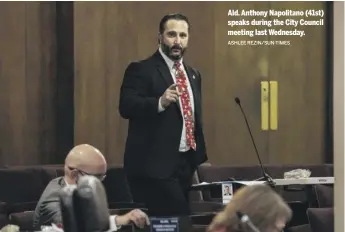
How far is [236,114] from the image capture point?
7344 millimetres

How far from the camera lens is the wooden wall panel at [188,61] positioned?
278 inches

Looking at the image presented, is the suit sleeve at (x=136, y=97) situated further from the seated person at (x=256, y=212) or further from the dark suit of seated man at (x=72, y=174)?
the seated person at (x=256, y=212)

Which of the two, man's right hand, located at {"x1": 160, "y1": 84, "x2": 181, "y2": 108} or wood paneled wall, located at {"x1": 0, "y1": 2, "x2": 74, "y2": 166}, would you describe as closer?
man's right hand, located at {"x1": 160, "y1": 84, "x2": 181, "y2": 108}

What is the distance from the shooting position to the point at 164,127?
4.13m

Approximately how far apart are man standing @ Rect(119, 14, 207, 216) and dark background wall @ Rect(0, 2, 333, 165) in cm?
289

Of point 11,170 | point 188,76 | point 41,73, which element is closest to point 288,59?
point 41,73

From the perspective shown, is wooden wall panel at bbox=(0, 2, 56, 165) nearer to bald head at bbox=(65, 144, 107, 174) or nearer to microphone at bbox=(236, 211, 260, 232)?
bald head at bbox=(65, 144, 107, 174)

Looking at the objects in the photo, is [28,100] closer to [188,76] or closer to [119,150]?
[119,150]

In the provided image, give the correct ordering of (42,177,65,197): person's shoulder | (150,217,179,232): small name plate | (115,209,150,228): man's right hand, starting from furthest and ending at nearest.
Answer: (42,177,65,197): person's shoulder
(115,209,150,228): man's right hand
(150,217,179,232): small name plate

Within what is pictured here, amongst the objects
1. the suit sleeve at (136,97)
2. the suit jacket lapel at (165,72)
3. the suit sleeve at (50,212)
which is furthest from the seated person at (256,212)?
the suit jacket lapel at (165,72)

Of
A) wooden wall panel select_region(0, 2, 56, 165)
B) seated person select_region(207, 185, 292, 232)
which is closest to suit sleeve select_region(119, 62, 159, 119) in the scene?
seated person select_region(207, 185, 292, 232)

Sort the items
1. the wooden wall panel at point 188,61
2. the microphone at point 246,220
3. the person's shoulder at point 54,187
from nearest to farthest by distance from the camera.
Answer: the microphone at point 246,220, the person's shoulder at point 54,187, the wooden wall panel at point 188,61

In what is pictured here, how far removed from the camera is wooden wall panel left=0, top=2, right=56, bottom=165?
7148 millimetres

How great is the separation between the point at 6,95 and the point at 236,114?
6.21ft
